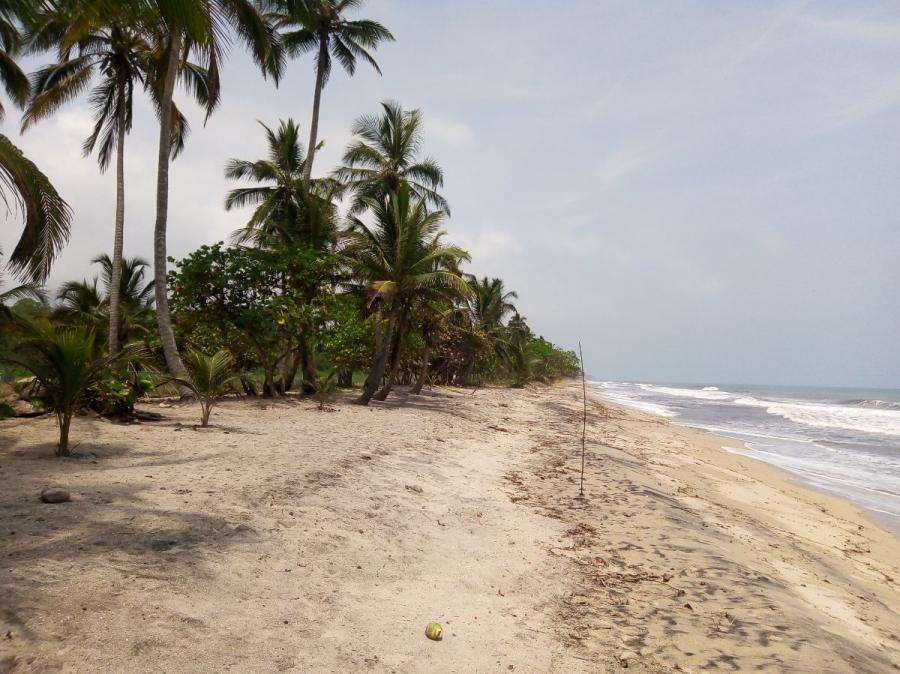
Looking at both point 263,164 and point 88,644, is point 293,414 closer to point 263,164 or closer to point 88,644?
point 88,644

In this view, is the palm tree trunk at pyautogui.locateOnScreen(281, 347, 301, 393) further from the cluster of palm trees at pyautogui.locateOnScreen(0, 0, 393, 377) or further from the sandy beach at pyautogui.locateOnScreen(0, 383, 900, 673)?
the sandy beach at pyautogui.locateOnScreen(0, 383, 900, 673)

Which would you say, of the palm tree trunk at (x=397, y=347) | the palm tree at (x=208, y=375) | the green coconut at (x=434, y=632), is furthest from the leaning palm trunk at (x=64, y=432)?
the palm tree trunk at (x=397, y=347)

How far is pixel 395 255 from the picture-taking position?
1524cm

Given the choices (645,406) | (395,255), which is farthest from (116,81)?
(645,406)

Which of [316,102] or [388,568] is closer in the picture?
[388,568]

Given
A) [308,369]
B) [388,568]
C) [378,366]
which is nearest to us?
[388,568]

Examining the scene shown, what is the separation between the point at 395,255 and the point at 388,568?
1214cm

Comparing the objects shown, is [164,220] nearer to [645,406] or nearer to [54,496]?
[54,496]

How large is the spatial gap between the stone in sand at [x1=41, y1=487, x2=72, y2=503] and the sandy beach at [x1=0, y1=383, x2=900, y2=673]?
0.08 metres

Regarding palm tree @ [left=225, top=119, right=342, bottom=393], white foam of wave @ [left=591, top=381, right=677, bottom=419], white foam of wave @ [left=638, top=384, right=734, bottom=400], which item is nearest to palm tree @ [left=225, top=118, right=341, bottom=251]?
Answer: palm tree @ [left=225, top=119, right=342, bottom=393]

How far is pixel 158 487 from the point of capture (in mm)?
4445

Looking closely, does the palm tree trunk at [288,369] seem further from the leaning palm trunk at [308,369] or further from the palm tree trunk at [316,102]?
the palm tree trunk at [316,102]

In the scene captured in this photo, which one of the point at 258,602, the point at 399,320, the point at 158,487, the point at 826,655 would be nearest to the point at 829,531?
the point at 826,655

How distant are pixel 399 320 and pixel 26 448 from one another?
11850 mm
